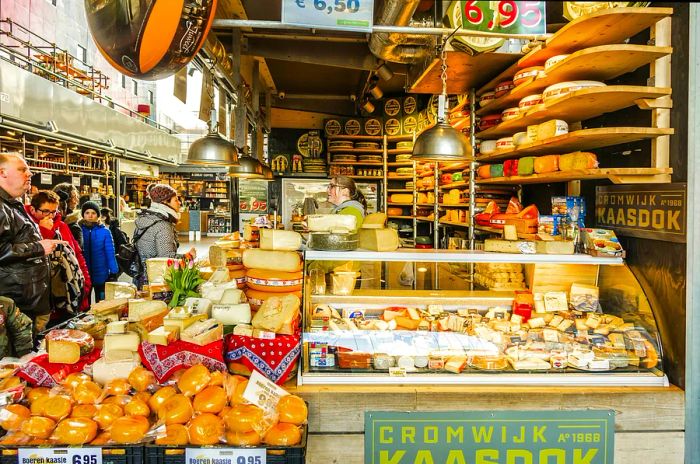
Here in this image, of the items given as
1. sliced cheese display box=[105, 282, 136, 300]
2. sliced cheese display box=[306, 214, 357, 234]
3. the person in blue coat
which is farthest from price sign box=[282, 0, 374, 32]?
the person in blue coat

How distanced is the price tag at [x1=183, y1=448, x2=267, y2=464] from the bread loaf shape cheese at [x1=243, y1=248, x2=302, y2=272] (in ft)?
3.71

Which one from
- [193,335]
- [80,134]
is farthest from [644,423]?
[80,134]

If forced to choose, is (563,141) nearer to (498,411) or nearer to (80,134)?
(498,411)

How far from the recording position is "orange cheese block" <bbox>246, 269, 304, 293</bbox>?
272 centimetres

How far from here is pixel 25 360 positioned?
2.34 m

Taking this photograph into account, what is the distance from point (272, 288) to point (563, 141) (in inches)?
83.4

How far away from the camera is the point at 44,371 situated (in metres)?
2.19

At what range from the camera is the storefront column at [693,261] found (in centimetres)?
240

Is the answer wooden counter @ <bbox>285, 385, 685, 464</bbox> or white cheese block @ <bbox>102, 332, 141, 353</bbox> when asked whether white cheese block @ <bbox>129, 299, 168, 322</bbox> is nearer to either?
white cheese block @ <bbox>102, 332, 141, 353</bbox>

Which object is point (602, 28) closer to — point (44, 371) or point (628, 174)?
point (628, 174)

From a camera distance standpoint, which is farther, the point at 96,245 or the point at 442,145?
the point at 96,245

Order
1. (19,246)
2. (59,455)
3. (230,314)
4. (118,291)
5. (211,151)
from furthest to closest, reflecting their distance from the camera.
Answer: (211,151)
(19,246)
(118,291)
(230,314)
(59,455)

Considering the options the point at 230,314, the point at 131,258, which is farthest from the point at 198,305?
the point at 131,258

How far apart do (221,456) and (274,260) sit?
1.17 meters
